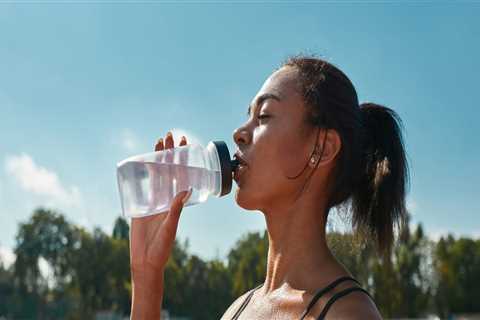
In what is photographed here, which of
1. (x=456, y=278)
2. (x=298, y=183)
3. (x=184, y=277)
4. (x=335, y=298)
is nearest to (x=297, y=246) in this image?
(x=298, y=183)

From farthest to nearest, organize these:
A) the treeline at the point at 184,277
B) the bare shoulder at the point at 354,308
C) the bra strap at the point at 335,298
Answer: the treeline at the point at 184,277, the bra strap at the point at 335,298, the bare shoulder at the point at 354,308

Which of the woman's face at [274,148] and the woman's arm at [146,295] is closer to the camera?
the woman's face at [274,148]

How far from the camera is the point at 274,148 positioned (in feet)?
9.40

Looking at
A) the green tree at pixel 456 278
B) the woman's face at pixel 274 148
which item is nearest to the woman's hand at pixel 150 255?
the woman's face at pixel 274 148

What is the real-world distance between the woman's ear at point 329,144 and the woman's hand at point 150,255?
604 mm

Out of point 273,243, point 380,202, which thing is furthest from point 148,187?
point 380,202

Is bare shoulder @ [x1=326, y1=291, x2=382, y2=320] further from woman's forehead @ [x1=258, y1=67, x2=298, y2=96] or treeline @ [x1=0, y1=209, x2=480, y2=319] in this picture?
treeline @ [x1=0, y1=209, x2=480, y2=319]

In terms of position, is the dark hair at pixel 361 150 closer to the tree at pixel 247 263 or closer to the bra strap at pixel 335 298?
the bra strap at pixel 335 298

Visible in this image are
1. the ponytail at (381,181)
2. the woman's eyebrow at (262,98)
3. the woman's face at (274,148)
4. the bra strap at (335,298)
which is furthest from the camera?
the ponytail at (381,181)

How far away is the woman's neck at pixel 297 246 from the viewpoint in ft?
9.47

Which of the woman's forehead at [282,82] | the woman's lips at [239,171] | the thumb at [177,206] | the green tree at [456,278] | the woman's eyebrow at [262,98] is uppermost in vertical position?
the woman's forehead at [282,82]

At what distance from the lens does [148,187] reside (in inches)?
128

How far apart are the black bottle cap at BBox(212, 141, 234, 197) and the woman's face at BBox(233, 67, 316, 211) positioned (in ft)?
0.16

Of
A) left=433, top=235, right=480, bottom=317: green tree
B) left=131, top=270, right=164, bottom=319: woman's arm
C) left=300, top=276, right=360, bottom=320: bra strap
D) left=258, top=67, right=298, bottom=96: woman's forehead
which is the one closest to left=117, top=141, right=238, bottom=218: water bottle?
left=131, top=270, right=164, bottom=319: woman's arm
